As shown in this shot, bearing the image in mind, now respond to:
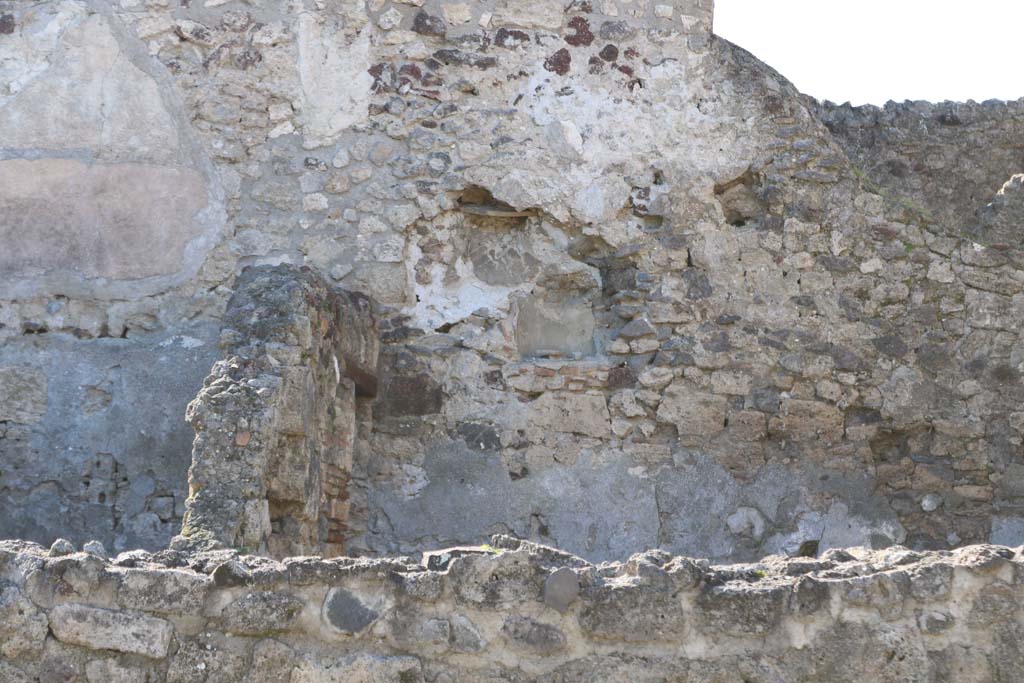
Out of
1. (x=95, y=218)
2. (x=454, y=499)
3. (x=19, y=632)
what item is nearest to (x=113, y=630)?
(x=19, y=632)

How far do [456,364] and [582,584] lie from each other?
323cm

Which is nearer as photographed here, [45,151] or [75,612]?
[75,612]

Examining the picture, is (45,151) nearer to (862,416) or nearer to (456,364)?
(456,364)

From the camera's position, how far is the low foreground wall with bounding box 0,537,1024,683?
178 inches

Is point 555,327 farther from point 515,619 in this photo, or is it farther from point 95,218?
point 515,619

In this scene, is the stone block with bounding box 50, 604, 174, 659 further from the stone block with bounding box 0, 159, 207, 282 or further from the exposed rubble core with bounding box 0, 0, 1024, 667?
the stone block with bounding box 0, 159, 207, 282

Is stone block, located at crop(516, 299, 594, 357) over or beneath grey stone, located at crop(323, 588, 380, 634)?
over

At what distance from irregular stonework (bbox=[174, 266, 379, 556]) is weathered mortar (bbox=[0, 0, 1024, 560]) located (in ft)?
0.99

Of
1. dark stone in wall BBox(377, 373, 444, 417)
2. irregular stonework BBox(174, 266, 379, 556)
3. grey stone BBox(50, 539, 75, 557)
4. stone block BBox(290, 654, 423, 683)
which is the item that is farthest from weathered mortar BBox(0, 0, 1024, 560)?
stone block BBox(290, 654, 423, 683)

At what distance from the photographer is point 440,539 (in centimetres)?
750

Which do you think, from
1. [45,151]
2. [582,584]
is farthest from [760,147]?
[582,584]

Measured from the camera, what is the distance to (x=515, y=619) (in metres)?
4.63

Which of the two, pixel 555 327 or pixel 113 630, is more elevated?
pixel 555 327

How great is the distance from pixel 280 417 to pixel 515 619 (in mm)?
2111
